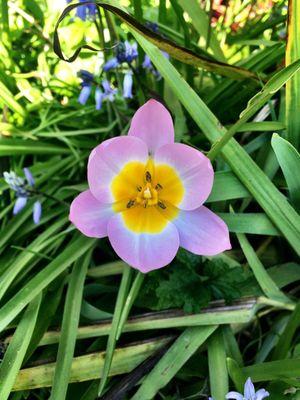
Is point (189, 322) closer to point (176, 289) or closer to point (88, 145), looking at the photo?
point (176, 289)

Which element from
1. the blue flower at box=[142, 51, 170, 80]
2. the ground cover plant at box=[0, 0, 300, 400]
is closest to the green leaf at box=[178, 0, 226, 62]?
the ground cover plant at box=[0, 0, 300, 400]

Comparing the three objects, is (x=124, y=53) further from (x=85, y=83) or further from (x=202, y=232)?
(x=202, y=232)

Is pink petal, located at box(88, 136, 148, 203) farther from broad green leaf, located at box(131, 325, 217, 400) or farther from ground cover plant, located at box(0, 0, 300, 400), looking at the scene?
broad green leaf, located at box(131, 325, 217, 400)

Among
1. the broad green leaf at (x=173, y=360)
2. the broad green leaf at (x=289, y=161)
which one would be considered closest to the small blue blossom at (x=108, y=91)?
the broad green leaf at (x=289, y=161)

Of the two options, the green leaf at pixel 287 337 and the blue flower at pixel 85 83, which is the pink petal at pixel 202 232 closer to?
the green leaf at pixel 287 337

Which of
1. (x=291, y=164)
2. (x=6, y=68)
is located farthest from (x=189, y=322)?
(x=6, y=68)
